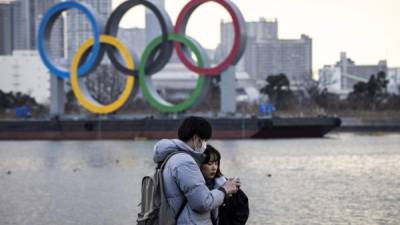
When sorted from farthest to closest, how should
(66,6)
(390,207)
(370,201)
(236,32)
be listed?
(66,6) < (236,32) < (370,201) < (390,207)

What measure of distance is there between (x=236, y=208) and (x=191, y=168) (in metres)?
0.55

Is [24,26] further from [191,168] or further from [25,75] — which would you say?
[191,168]

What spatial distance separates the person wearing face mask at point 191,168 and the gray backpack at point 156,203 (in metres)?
0.04

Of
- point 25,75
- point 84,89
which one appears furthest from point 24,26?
point 84,89

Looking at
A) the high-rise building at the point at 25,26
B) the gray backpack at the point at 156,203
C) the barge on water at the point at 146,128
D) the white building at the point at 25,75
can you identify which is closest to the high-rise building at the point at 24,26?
the high-rise building at the point at 25,26

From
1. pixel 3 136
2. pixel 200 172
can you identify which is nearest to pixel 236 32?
pixel 3 136

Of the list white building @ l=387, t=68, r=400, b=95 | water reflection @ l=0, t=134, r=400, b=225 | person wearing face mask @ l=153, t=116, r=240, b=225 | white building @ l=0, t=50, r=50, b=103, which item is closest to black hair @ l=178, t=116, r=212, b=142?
person wearing face mask @ l=153, t=116, r=240, b=225

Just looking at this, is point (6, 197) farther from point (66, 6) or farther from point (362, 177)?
point (66, 6)

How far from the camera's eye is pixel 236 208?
27.2 ft

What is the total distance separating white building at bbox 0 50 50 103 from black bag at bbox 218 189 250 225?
143m

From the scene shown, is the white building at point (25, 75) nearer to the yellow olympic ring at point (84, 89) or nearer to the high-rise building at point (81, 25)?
the high-rise building at point (81, 25)

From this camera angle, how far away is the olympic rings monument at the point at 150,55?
50094 mm

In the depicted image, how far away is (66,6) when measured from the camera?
181ft

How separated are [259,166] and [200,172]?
2294 centimetres
